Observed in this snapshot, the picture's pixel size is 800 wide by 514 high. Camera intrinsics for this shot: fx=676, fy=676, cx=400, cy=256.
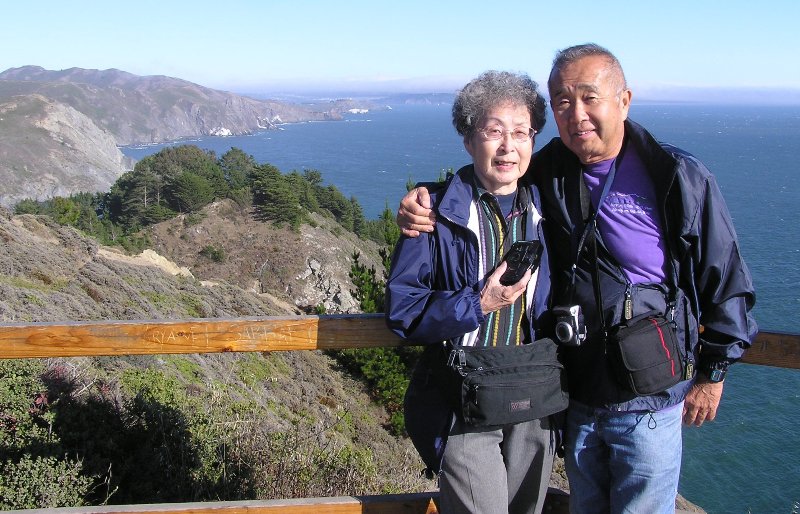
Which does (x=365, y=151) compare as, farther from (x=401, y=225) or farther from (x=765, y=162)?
→ (x=401, y=225)

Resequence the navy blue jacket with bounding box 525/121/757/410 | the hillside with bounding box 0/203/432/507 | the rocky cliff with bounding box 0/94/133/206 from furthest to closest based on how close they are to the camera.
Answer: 1. the rocky cliff with bounding box 0/94/133/206
2. the hillside with bounding box 0/203/432/507
3. the navy blue jacket with bounding box 525/121/757/410

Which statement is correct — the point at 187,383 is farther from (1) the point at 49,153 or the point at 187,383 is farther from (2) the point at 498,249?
(1) the point at 49,153

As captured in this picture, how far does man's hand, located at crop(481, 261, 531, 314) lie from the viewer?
214 centimetres

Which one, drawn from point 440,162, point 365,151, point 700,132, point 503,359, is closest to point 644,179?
point 503,359

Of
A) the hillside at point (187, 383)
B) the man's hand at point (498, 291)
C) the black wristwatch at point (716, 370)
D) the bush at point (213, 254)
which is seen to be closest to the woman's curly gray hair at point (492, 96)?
the man's hand at point (498, 291)

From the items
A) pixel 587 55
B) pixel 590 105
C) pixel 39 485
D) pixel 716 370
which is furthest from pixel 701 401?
pixel 39 485

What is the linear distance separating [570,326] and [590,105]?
72 centimetres

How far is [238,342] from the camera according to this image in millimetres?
2557

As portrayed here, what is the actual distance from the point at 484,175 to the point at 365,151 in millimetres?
147733

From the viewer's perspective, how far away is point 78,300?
460 inches

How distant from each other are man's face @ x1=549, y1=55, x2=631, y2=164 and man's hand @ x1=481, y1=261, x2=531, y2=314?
49 centimetres

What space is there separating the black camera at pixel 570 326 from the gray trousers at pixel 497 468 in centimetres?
32

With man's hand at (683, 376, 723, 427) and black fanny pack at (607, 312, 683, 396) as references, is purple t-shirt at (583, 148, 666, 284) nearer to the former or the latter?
black fanny pack at (607, 312, 683, 396)

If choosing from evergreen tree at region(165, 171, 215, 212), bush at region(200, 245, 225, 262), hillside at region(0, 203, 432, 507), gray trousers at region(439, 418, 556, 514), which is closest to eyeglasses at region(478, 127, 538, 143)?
gray trousers at region(439, 418, 556, 514)
